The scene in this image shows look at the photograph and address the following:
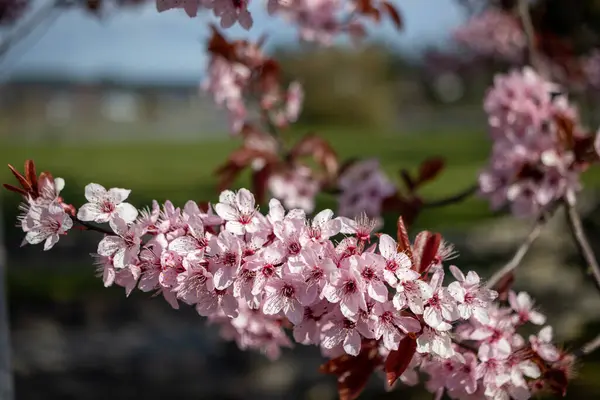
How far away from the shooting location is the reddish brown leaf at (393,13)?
1583 millimetres

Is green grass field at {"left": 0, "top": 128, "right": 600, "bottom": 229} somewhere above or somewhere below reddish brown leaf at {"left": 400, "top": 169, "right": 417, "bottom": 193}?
below

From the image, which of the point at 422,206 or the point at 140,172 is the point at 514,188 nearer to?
the point at 422,206

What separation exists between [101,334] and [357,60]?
2683 cm

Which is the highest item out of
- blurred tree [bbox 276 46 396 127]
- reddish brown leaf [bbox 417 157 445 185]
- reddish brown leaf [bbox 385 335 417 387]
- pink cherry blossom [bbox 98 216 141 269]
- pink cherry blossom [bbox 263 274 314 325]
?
pink cherry blossom [bbox 98 216 141 269]

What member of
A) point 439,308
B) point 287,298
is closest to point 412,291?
point 439,308

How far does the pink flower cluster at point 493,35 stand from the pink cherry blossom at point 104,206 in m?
2.82

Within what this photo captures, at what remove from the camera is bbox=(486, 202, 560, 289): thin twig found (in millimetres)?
1326

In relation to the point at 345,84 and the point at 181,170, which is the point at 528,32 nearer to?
the point at 181,170

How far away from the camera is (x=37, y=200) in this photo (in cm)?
98

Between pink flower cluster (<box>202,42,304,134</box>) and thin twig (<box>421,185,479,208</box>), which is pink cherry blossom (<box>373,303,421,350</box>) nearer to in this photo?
thin twig (<box>421,185,479,208</box>)

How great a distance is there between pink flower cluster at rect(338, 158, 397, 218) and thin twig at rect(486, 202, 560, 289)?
0.46 meters

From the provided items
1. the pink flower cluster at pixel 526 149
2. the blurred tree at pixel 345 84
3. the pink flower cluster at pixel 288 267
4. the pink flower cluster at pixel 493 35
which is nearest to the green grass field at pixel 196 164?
the blurred tree at pixel 345 84

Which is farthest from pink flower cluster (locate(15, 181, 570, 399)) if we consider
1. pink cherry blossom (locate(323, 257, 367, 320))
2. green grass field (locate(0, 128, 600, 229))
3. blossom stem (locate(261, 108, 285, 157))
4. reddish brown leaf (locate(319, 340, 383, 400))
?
green grass field (locate(0, 128, 600, 229))

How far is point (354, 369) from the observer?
46.1 inches
